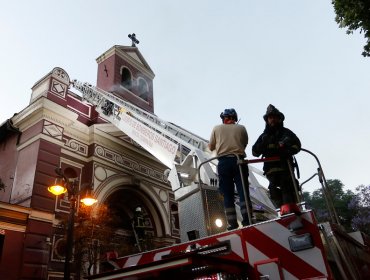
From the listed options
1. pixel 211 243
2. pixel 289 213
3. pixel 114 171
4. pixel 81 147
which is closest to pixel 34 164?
pixel 81 147

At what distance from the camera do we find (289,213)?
11.0 ft

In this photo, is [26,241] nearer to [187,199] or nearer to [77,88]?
[187,199]

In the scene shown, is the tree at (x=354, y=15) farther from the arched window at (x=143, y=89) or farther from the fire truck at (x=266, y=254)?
the arched window at (x=143, y=89)

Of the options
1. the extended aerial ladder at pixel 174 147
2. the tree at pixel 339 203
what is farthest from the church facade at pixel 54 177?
the tree at pixel 339 203

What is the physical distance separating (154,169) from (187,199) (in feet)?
40.8

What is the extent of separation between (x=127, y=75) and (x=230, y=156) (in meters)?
→ 18.0

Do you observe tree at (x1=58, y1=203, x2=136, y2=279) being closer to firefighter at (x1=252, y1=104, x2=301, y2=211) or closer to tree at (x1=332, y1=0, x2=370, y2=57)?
firefighter at (x1=252, y1=104, x2=301, y2=211)

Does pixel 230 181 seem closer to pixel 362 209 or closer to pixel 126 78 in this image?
pixel 126 78

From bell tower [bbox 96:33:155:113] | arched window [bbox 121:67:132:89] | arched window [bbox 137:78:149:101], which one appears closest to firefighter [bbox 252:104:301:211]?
bell tower [bbox 96:33:155:113]

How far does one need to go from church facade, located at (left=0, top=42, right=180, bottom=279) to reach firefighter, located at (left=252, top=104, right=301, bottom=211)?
608cm

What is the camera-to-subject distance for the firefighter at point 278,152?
171 inches

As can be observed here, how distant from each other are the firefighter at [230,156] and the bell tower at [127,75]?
15254 millimetres

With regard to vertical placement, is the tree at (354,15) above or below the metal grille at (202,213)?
above

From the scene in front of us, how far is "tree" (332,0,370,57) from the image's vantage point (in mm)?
7566
